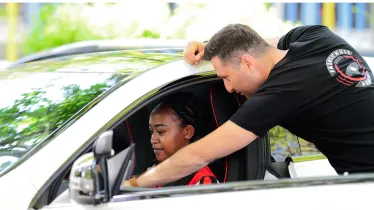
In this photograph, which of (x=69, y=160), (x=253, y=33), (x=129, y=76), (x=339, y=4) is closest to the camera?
(x=69, y=160)

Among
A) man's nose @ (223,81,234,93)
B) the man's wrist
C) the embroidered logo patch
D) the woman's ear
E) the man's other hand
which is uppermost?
the man's other hand

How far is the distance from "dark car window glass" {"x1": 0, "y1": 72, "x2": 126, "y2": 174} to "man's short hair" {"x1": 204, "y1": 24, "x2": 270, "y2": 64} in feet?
1.43

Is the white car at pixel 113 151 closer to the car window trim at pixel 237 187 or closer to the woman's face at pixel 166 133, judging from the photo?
the car window trim at pixel 237 187

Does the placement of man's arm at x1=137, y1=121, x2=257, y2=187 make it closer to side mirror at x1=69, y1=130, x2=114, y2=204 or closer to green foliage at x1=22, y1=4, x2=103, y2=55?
side mirror at x1=69, y1=130, x2=114, y2=204

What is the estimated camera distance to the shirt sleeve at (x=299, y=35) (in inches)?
141

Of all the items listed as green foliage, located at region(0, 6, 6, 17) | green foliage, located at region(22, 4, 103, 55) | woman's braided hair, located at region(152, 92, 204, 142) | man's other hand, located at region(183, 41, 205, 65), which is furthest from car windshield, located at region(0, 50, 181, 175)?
green foliage, located at region(0, 6, 6, 17)

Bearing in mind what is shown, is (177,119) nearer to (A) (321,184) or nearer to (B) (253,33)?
(B) (253,33)

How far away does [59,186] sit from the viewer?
2730 mm

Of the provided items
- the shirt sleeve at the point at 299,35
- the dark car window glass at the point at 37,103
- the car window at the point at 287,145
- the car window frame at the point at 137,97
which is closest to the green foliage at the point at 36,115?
the dark car window glass at the point at 37,103

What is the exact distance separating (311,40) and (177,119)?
29.8 inches

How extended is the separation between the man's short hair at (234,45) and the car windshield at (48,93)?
10.0 inches

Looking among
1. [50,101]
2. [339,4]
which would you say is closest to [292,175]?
[50,101]

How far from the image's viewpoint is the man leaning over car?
3055mm

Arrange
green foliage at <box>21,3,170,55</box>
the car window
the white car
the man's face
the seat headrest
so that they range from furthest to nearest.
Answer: green foliage at <box>21,3,170,55</box>
the car window
the seat headrest
the man's face
the white car
